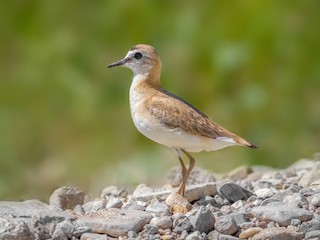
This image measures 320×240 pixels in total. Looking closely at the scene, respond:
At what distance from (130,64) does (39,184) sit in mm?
2396

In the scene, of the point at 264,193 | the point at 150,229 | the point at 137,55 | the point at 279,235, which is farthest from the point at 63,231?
the point at 137,55

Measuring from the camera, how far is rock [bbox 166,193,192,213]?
4.54 metres

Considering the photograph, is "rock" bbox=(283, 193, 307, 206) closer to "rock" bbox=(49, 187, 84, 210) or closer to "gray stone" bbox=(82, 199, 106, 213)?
"gray stone" bbox=(82, 199, 106, 213)

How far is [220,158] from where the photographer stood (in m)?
7.21

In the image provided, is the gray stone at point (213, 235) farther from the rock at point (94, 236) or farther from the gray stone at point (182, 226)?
the rock at point (94, 236)

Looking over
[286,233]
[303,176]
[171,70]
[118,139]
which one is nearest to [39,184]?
[118,139]

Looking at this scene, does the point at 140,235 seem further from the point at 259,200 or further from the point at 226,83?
the point at 226,83

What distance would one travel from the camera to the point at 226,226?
4.23 meters

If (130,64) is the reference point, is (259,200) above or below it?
below

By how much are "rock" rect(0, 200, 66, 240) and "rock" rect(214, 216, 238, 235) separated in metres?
0.64

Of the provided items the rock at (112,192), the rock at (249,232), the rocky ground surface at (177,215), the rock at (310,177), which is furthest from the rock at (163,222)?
the rock at (112,192)

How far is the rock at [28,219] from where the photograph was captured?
4.11m

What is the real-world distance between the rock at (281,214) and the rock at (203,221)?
22 centimetres

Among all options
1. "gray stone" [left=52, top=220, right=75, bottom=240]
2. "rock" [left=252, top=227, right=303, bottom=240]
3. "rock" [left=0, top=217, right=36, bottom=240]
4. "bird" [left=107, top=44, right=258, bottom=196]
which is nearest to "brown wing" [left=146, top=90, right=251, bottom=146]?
"bird" [left=107, top=44, right=258, bottom=196]
